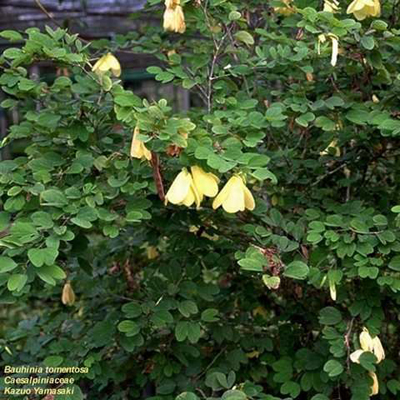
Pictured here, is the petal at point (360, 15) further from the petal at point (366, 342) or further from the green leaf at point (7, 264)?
the green leaf at point (7, 264)

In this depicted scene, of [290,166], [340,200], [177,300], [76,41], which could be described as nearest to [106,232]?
[177,300]

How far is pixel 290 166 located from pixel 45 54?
0.72 metres

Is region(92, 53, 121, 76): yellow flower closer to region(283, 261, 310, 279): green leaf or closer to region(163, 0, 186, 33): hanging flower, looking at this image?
region(163, 0, 186, 33): hanging flower

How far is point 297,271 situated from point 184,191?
0.95 feet

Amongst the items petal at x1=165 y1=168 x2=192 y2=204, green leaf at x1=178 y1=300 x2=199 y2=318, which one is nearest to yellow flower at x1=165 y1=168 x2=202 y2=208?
petal at x1=165 y1=168 x2=192 y2=204

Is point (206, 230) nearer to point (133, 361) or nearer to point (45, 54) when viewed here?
point (133, 361)

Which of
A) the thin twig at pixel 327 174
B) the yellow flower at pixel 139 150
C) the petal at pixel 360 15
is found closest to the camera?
the yellow flower at pixel 139 150

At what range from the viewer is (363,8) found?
139 centimetres

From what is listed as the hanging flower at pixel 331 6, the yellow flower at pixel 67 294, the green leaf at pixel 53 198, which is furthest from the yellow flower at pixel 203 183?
the yellow flower at pixel 67 294

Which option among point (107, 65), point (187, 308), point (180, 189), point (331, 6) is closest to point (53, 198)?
point (180, 189)

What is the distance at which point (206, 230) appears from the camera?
164cm

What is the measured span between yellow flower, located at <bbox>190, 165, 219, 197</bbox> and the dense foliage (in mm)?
18

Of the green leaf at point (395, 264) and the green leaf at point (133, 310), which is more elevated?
the green leaf at point (395, 264)

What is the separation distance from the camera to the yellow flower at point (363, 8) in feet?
4.50
